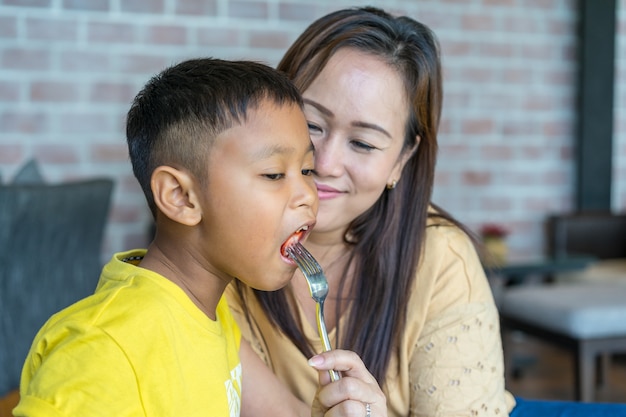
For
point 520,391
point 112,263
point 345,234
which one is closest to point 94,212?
point 345,234

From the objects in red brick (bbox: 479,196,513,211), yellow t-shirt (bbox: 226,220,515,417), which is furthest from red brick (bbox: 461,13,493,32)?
yellow t-shirt (bbox: 226,220,515,417)

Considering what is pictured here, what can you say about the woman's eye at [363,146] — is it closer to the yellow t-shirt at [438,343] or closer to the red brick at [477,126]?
the yellow t-shirt at [438,343]

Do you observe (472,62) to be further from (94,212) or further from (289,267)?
(289,267)

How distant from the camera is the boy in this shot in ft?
3.10

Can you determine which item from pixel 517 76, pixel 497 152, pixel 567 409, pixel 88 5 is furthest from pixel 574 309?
pixel 88 5

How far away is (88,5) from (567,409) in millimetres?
2774

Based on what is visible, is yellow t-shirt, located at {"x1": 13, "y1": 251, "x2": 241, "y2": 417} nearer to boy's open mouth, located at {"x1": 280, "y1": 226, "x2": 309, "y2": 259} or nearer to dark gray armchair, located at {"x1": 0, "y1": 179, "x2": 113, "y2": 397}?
boy's open mouth, located at {"x1": 280, "y1": 226, "x2": 309, "y2": 259}

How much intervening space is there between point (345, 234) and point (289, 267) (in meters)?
0.48

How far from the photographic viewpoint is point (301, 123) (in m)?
1.09

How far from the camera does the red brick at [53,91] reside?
11.3 feet

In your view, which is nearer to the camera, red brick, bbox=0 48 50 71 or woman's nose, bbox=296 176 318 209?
woman's nose, bbox=296 176 318 209

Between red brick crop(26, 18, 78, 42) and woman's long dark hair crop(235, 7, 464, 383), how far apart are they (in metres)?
2.25

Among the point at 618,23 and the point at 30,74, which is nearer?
the point at 30,74

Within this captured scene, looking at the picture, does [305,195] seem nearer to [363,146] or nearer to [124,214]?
[363,146]
